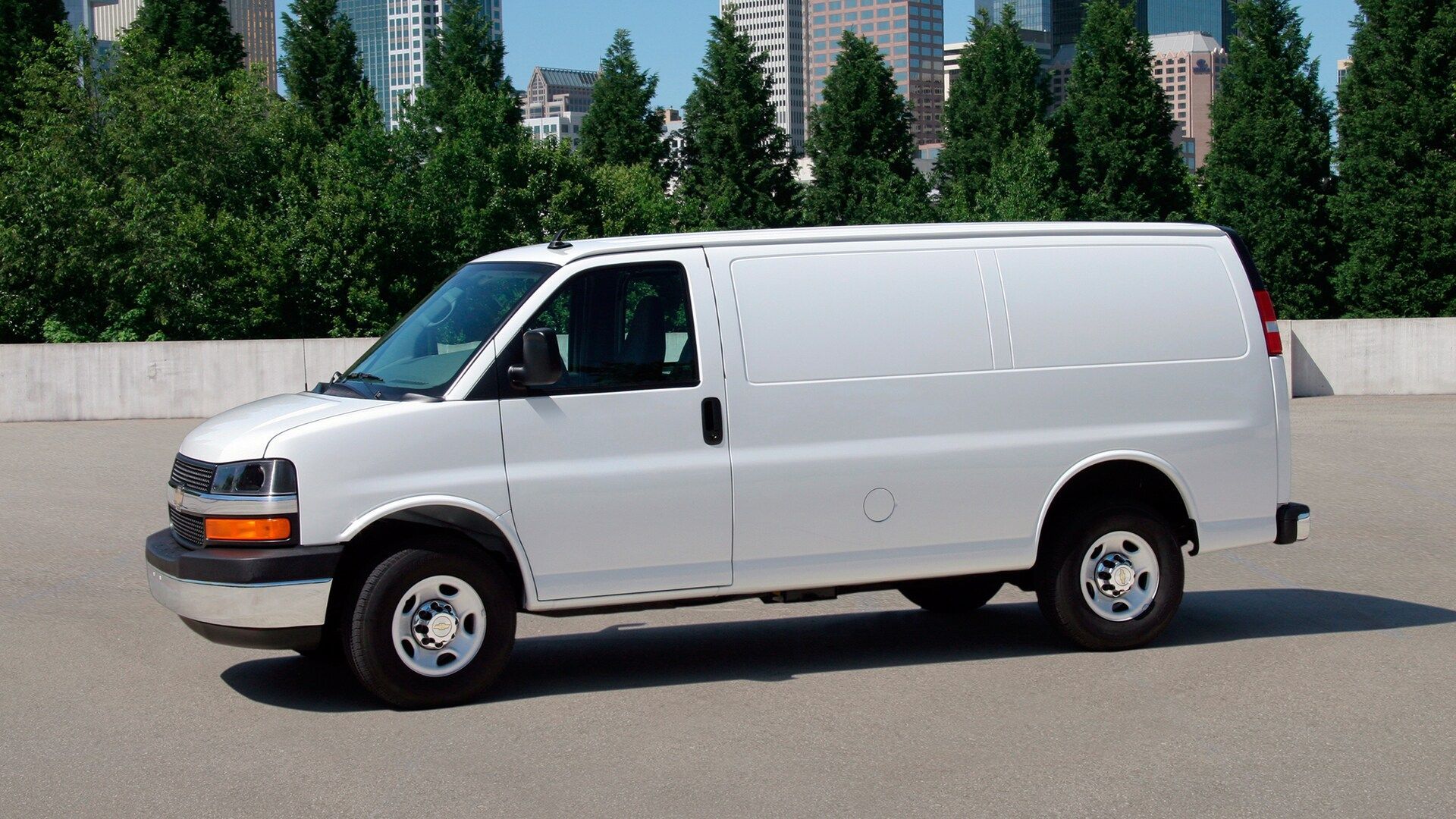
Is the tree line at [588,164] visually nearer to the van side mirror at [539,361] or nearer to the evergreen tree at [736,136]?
the evergreen tree at [736,136]

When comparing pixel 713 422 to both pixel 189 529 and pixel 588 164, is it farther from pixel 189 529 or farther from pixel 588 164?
pixel 588 164

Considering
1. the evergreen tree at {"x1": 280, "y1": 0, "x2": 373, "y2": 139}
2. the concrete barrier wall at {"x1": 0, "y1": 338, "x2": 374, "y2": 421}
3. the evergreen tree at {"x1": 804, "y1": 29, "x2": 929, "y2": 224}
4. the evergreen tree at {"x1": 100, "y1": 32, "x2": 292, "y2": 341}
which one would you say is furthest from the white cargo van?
the evergreen tree at {"x1": 280, "y1": 0, "x2": 373, "y2": 139}

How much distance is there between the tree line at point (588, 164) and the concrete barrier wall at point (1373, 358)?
42.4 feet

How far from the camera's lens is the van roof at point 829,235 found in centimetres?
707

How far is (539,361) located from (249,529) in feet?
4.46

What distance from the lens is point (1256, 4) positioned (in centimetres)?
4669

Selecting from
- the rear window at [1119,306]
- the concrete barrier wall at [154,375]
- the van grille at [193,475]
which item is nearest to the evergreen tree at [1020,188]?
the concrete barrier wall at [154,375]

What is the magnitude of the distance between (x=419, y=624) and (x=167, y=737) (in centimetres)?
108

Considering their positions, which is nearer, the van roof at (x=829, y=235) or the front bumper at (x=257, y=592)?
the front bumper at (x=257, y=592)

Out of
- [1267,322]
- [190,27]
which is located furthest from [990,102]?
[1267,322]

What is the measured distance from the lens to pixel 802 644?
8.08m

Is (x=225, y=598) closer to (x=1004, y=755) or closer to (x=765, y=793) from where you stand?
(x=765, y=793)

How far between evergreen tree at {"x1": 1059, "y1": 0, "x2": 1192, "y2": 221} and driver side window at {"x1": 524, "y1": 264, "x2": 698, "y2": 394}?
4627 cm

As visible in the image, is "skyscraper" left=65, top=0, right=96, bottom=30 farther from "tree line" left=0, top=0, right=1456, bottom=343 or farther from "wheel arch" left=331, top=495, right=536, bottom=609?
"wheel arch" left=331, top=495, right=536, bottom=609
